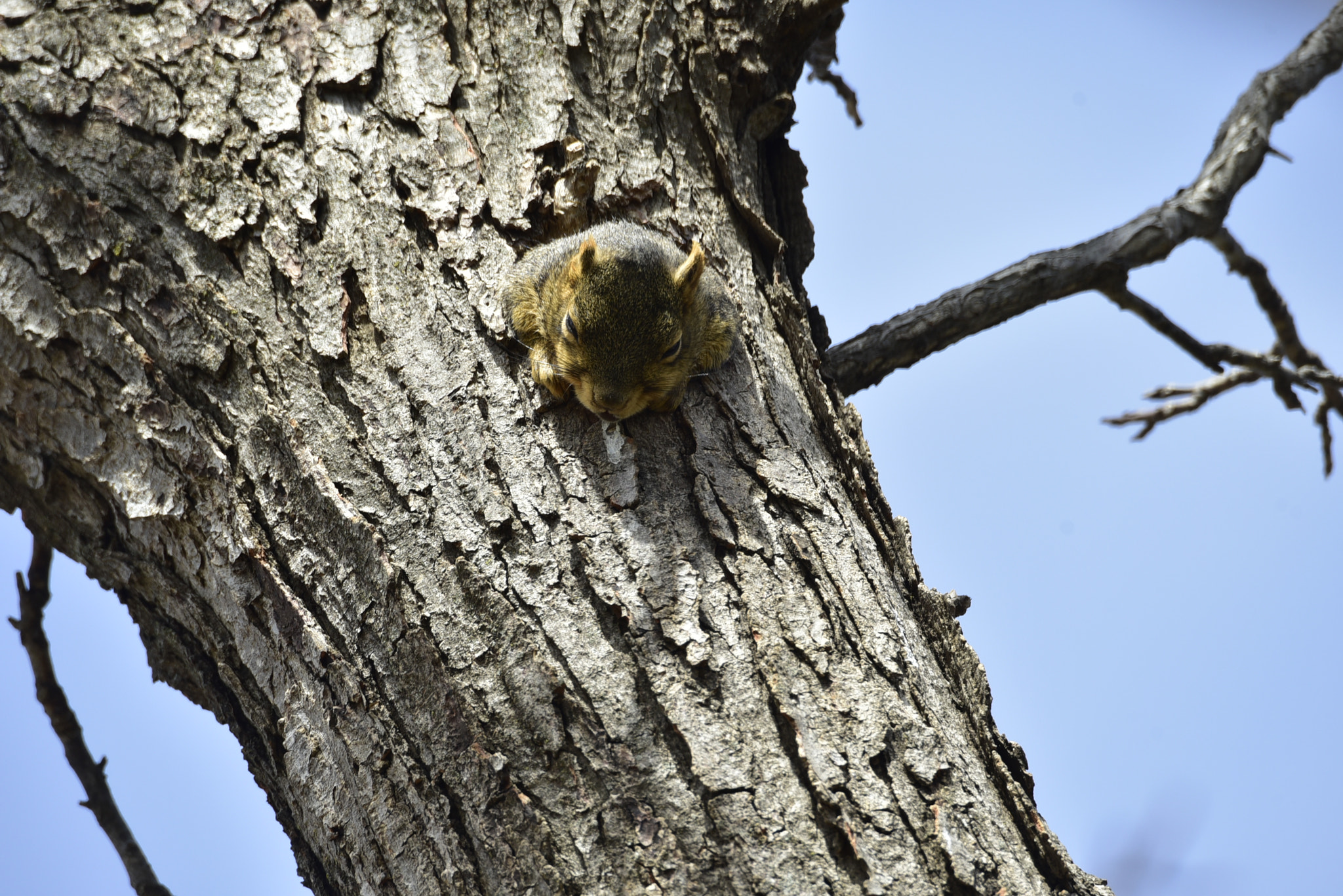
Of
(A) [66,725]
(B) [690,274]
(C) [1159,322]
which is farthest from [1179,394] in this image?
(A) [66,725]

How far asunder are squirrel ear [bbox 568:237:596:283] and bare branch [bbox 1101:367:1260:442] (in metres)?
3.15

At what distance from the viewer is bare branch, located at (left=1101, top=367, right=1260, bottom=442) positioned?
4566mm

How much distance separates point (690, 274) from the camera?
2572 millimetres

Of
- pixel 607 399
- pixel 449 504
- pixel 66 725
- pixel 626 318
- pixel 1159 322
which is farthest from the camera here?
pixel 1159 322

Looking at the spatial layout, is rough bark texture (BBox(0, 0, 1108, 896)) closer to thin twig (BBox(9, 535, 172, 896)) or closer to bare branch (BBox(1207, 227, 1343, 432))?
thin twig (BBox(9, 535, 172, 896))

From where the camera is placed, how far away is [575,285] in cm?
265

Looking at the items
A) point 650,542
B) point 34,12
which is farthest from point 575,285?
point 34,12

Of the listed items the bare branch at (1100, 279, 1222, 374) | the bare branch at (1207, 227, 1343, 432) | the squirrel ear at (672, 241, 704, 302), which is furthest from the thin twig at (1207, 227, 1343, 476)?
the squirrel ear at (672, 241, 704, 302)

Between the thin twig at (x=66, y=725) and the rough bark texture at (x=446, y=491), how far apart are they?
30.8 inches

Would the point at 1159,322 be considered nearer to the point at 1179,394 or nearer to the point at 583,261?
the point at 1179,394

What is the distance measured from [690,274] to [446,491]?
39.5 inches

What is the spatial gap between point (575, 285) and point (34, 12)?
1.53 metres

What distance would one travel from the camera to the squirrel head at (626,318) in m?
2.45

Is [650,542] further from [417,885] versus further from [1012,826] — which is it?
[1012,826]
